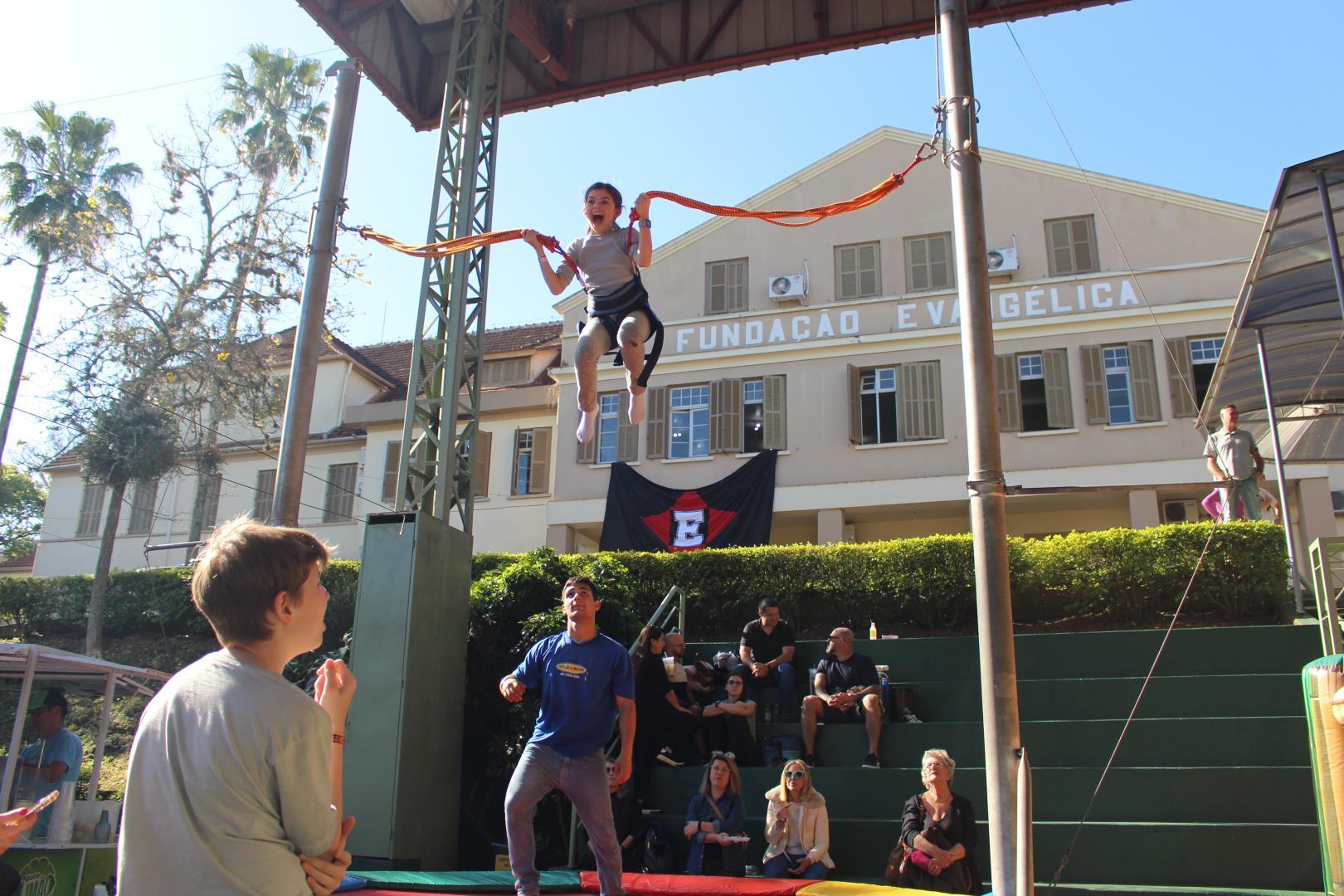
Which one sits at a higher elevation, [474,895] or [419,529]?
[419,529]

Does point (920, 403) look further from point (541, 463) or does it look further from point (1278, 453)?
point (1278, 453)

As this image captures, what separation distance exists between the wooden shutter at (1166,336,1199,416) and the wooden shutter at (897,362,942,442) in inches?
154

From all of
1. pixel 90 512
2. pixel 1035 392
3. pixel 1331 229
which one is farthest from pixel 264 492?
pixel 1331 229

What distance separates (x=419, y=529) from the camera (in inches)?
322

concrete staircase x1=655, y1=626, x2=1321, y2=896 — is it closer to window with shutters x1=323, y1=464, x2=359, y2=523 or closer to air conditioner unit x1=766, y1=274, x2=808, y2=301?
air conditioner unit x1=766, y1=274, x2=808, y2=301

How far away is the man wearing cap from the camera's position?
741 cm

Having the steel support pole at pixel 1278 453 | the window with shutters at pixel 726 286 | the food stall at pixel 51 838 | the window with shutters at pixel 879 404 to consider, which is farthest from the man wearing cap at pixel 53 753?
the window with shutters at pixel 726 286

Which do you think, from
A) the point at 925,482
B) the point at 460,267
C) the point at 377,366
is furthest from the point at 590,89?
the point at 377,366

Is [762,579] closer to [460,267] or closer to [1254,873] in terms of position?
[460,267]

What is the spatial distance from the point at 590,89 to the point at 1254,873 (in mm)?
9384

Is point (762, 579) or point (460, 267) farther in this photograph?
point (762, 579)

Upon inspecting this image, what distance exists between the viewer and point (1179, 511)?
19.4m

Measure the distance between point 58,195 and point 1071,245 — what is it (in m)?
19.6

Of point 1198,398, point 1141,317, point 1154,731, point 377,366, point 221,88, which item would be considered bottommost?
point 1154,731
